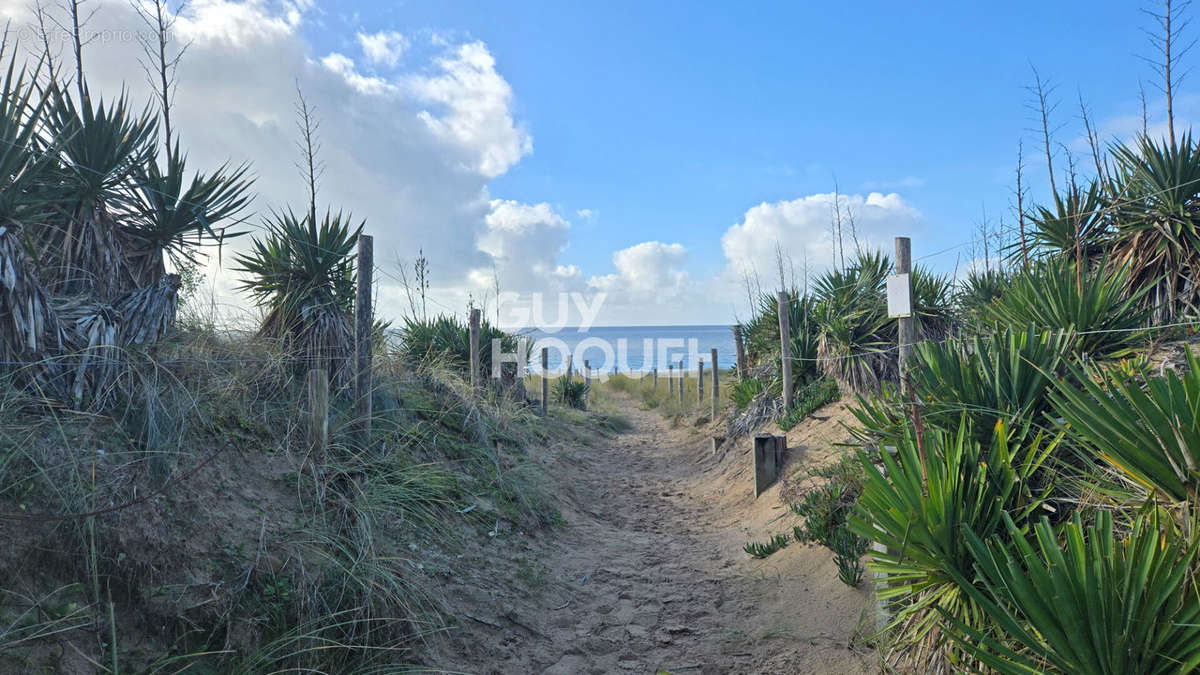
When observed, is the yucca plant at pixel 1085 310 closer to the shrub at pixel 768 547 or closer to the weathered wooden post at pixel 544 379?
the shrub at pixel 768 547

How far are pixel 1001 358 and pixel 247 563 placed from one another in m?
4.68

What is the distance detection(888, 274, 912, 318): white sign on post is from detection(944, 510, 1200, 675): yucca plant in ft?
11.3

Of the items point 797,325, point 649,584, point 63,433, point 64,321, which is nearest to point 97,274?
point 64,321

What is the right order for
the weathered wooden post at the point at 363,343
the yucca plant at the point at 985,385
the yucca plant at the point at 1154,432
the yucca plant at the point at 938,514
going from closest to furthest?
the yucca plant at the point at 1154,432
the yucca plant at the point at 938,514
the yucca plant at the point at 985,385
the weathered wooden post at the point at 363,343

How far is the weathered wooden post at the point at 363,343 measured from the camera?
577cm

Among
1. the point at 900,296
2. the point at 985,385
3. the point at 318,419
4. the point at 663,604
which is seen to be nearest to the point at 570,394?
the point at 900,296

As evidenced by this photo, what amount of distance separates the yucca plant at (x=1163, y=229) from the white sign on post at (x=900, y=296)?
2479 millimetres

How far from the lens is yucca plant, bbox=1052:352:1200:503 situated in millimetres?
2689

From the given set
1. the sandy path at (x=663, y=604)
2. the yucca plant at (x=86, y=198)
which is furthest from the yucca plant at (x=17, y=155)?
the sandy path at (x=663, y=604)

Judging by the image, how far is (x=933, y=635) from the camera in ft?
10.5

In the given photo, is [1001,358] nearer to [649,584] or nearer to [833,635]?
[833,635]

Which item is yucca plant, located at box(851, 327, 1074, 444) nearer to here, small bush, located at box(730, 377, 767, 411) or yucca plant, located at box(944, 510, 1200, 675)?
yucca plant, located at box(944, 510, 1200, 675)

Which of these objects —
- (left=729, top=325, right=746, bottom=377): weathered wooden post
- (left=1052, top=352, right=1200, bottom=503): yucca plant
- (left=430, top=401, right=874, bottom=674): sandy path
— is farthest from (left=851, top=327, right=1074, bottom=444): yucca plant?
(left=729, top=325, right=746, bottom=377): weathered wooden post

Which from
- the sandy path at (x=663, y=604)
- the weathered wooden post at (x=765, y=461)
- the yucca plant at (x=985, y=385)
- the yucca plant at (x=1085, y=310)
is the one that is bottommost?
the sandy path at (x=663, y=604)
